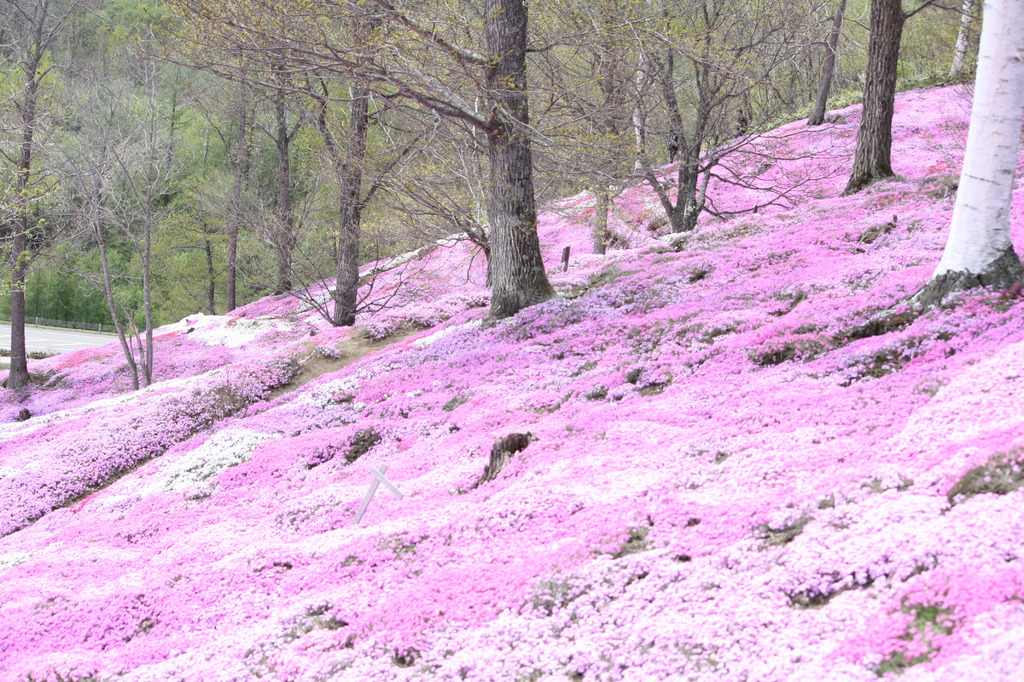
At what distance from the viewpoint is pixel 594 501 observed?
6.81 meters

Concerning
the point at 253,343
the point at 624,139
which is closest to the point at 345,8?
the point at 624,139

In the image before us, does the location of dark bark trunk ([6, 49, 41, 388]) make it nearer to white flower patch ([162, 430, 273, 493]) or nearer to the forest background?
the forest background

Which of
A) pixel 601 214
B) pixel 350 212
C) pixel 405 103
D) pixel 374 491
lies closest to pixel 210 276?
pixel 405 103

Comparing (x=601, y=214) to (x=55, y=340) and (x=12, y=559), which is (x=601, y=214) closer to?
(x=12, y=559)

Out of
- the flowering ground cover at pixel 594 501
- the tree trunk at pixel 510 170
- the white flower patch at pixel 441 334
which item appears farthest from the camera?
the white flower patch at pixel 441 334

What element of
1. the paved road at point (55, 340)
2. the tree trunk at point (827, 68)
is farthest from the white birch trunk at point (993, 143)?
the paved road at point (55, 340)

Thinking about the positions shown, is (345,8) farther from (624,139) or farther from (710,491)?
(710,491)

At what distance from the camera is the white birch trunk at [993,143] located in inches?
342

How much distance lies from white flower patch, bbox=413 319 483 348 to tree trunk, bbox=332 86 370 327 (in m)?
5.66

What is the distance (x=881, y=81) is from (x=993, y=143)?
11398 millimetres

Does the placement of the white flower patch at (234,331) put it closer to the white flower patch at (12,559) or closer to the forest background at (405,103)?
the forest background at (405,103)

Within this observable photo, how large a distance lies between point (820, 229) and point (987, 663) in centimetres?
1485

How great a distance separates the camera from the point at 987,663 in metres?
3.35

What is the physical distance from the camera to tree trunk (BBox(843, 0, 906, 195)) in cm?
1889
